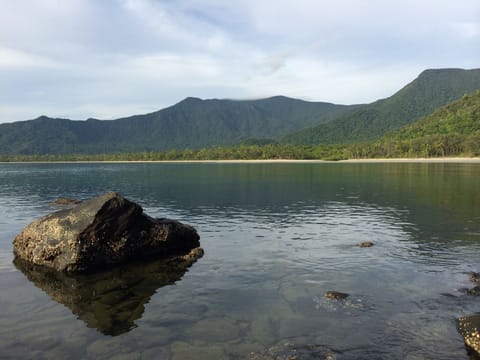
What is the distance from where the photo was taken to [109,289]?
67.5 feet

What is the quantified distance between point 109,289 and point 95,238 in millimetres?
4390

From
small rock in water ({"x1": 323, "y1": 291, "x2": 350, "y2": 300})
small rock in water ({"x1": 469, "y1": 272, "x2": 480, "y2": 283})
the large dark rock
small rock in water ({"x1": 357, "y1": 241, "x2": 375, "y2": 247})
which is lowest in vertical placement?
small rock in water ({"x1": 469, "y1": 272, "x2": 480, "y2": 283})

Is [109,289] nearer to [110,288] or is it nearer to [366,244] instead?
[110,288]

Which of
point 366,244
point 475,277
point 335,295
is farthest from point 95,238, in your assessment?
point 475,277

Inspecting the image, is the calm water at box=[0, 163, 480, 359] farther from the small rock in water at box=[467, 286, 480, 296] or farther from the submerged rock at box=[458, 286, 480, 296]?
the small rock in water at box=[467, 286, 480, 296]

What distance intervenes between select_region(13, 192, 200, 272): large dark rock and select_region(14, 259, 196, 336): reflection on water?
2.36 ft

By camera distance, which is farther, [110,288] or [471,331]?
[110,288]

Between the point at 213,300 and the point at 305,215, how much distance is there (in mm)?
27740

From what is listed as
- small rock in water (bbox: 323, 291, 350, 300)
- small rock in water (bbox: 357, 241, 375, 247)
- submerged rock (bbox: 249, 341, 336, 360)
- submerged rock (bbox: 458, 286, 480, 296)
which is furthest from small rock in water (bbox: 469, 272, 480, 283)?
submerged rock (bbox: 249, 341, 336, 360)

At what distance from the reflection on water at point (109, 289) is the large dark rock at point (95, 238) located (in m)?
Result: 0.72

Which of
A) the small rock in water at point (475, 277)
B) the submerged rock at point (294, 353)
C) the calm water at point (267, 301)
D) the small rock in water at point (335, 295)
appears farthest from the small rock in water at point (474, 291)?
the submerged rock at point (294, 353)

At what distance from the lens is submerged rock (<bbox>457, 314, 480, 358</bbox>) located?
13.7 m

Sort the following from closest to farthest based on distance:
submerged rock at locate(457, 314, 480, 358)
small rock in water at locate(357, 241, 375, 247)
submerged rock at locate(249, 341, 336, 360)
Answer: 1. submerged rock at locate(249, 341, 336, 360)
2. submerged rock at locate(457, 314, 480, 358)
3. small rock in water at locate(357, 241, 375, 247)

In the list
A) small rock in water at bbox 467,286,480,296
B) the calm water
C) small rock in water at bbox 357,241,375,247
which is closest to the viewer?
the calm water
